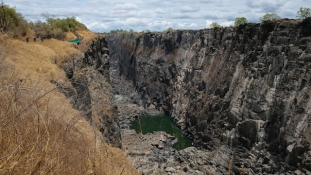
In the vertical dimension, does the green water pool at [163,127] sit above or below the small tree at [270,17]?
below

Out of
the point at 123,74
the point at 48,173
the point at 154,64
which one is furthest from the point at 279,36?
the point at 123,74

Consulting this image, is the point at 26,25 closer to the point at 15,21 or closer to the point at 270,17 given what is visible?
the point at 15,21

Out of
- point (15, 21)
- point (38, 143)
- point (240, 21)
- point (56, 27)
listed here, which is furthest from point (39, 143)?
point (240, 21)

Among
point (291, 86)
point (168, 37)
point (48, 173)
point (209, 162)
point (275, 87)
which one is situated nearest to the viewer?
point (48, 173)

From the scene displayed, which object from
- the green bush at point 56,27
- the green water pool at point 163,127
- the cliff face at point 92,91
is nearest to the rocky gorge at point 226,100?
the cliff face at point 92,91

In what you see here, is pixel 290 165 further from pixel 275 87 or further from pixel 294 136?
pixel 275 87

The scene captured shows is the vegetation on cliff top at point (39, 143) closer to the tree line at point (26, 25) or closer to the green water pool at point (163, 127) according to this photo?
the tree line at point (26, 25)

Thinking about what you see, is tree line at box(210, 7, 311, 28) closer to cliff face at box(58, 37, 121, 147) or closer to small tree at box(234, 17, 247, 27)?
small tree at box(234, 17, 247, 27)
